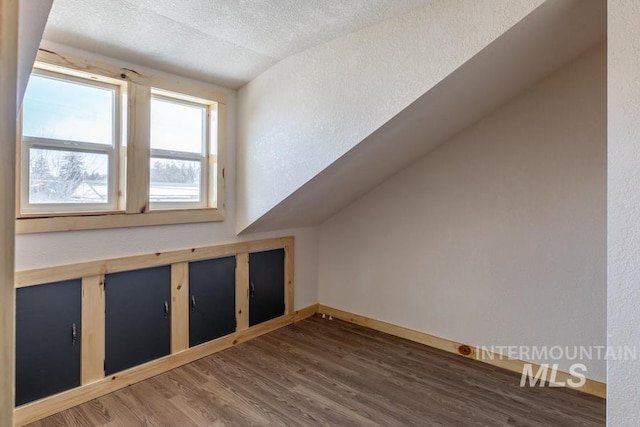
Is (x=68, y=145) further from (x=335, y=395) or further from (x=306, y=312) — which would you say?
(x=306, y=312)

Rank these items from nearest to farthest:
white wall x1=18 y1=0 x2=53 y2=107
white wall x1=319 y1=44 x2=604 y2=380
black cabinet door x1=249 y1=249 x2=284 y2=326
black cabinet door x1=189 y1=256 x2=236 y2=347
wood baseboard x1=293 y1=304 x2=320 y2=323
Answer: white wall x1=18 y1=0 x2=53 y2=107 → white wall x1=319 y1=44 x2=604 y2=380 → black cabinet door x1=189 y1=256 x2=236 y2=347 → black cabinet door x1=249 y1=249 x2=284 y2=326 → wood baseboard x1=293 y1=304 x2=320 y2=323

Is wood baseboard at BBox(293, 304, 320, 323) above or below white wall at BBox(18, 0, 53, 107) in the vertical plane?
below

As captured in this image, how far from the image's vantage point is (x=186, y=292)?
2660mm

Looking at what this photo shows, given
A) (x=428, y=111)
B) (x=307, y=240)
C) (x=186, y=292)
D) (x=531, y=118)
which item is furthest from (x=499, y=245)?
(x=186, y=292)

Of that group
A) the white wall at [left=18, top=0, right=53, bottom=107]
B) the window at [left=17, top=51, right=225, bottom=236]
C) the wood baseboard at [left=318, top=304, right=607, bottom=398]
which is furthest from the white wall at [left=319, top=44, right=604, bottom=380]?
the white wall at [left=18, top=0, right=53, bottom=107]

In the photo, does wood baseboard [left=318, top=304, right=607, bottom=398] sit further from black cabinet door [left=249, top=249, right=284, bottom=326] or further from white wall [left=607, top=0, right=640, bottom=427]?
white wall [left=607, top=0, right=640, bottom=427]

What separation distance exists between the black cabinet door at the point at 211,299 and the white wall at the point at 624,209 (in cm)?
249

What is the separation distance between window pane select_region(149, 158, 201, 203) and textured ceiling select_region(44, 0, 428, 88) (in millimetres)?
693

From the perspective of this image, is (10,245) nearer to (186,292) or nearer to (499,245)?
(186,292)

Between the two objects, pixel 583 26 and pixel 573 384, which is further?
pixel 573 384

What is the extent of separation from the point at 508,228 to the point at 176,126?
2.65 meters

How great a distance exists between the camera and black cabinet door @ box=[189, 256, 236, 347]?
2715mm

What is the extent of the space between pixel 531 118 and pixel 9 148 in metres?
2.84

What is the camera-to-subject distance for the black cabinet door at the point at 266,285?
10.4ft
